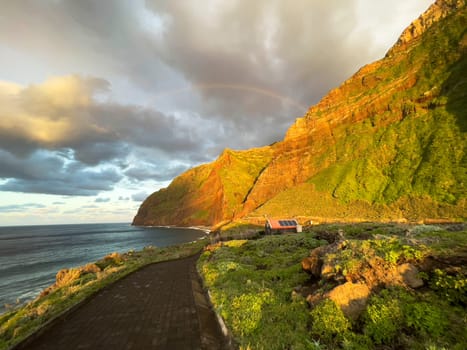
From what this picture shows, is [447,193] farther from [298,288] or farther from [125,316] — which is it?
[125,316]

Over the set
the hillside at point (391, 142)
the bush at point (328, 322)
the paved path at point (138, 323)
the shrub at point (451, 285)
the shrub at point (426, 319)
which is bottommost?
the paved path at point (138, 323)

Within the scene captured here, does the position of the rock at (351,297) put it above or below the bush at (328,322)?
above

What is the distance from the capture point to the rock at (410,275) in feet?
19.3

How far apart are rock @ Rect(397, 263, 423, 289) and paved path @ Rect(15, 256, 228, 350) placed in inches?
218

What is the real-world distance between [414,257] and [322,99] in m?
83.1

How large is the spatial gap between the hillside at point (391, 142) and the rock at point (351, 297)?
32.8 metres

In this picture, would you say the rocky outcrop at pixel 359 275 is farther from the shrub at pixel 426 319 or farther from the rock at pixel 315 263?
the rock at pixel 315 263

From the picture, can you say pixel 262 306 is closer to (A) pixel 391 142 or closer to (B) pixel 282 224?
(B) pixel 282 224

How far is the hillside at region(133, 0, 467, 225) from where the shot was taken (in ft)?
117

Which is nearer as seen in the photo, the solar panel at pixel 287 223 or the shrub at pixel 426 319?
the shrub at pixel 426 319

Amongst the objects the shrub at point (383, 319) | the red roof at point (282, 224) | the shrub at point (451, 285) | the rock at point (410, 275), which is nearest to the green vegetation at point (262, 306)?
the shrub at point (383, 319)

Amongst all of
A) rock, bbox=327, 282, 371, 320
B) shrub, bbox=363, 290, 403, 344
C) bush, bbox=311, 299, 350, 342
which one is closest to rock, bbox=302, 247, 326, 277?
rock, bbox=327, 282, 371, 320

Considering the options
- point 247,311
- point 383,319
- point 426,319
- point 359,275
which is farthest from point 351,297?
point 247,311

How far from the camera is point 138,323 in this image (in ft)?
26.0
